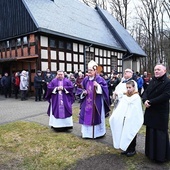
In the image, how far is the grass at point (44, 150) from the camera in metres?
3.72

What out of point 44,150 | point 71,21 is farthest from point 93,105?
point 71,21

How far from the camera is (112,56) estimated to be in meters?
19.8

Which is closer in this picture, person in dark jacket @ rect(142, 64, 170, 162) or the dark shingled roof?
person in dark jacket @ rect(142, 64, 170, 162)

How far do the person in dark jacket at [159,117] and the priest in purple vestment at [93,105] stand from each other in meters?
1.59

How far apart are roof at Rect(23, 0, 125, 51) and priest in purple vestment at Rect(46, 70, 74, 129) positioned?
6.98 m

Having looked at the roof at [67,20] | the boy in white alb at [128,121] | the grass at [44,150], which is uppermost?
the roof at [67,20]

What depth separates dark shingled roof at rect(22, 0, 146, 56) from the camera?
12.9 m

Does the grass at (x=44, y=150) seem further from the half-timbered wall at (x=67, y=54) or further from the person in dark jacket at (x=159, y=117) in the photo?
the half-timbered wall at (x=67, y=54)

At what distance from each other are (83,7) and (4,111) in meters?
16.2

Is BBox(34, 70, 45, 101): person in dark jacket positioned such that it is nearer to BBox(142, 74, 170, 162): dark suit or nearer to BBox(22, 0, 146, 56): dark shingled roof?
BBox(22, 0, 146, 56): dark shingled roof

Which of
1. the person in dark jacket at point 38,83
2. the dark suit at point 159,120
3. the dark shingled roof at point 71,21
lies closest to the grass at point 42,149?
the dark suit at point 159,120

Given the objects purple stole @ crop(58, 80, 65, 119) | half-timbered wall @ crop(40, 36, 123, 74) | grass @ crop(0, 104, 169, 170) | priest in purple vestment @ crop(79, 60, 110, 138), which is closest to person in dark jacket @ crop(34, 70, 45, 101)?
half-timbered wall @ crop(40, 36, 123, 74)

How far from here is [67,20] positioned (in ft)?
51.2

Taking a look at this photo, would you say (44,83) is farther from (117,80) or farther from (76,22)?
(76,22)
